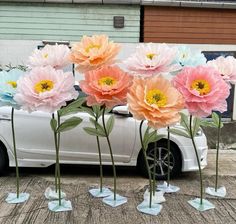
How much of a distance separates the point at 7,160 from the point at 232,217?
4119mm

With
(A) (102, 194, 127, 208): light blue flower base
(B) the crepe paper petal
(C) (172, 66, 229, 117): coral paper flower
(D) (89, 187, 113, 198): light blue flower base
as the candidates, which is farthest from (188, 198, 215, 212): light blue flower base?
(C) (172, 66, 229, 117): coral paper flower

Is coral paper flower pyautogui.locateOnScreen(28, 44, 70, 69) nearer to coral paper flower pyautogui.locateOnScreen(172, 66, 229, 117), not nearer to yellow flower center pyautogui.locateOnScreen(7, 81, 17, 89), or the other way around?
yellow flower center pyautogui.locateOnScreen(7, 81, 17, 89)

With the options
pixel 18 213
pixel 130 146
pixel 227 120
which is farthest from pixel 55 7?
pixel 18 213

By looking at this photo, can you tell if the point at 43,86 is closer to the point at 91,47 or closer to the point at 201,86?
the point at 91,47

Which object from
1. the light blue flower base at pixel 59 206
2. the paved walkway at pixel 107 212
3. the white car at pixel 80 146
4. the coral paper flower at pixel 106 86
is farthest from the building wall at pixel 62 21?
the coral paper flower at pixel 106 86

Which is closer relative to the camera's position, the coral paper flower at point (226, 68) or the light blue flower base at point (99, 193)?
the coral paper flower at point (226, 68)

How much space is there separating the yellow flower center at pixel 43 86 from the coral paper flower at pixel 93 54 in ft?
0.51

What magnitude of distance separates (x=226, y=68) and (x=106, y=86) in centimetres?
73

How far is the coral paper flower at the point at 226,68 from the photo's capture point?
226 centimetres

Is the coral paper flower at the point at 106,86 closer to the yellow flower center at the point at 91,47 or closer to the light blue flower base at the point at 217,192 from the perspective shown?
the yellow flower center at the point at 91,47

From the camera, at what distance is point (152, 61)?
199 centimetres

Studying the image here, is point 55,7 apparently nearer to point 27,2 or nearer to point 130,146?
point 27,2

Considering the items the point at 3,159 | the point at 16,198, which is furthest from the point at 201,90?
the point at 3,159

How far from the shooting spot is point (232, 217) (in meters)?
2.29
